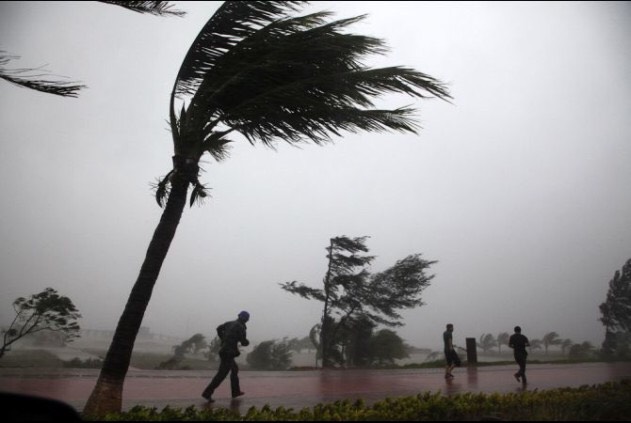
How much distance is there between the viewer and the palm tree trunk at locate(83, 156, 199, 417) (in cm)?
436

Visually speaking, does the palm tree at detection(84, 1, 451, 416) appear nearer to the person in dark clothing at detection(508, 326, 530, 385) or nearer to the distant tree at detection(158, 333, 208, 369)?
the person in dark clothing at detection(508, 326, 530, 385)

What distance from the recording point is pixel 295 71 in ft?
18.7

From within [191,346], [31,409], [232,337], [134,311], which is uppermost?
[134,311]

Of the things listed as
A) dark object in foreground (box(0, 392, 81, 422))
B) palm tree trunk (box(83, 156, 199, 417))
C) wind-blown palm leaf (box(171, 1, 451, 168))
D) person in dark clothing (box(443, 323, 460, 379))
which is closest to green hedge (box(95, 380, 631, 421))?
palm tree trunk (box(83, 156, 199, 417))

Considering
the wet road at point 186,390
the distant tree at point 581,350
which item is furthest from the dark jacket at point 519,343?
the distant tree at point 581,350

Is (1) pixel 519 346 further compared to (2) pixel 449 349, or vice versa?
(2) pixel 449 349

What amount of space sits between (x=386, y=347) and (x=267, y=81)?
18.7 m

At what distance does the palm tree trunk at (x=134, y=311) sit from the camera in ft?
14.3

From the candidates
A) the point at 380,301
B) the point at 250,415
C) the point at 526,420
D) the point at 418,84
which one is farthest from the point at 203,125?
the point at 380,301

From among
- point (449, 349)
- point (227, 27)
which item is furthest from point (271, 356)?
point (227, 27)

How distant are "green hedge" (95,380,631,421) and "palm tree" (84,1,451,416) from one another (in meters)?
2.23

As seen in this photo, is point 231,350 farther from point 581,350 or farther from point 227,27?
point 581,350

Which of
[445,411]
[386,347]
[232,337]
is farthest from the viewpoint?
[386,347]

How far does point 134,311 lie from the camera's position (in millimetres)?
4758
